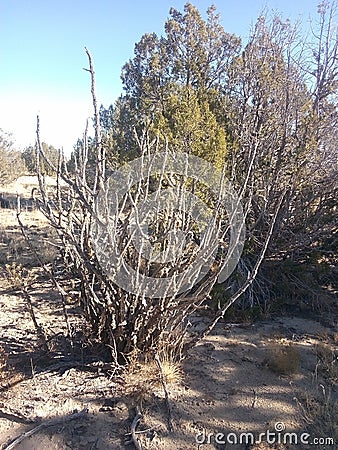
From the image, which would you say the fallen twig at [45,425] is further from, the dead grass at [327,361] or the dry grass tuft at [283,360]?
the dead grass at [327,361]

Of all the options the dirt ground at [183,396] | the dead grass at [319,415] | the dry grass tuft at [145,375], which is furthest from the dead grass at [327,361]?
the dry grass tuft at [145,375]

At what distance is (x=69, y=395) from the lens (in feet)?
8.45

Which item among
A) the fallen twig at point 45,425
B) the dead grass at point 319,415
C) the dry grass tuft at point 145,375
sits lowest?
the fallen twig at point 45,425

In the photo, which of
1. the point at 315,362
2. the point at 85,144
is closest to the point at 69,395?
the point at 85,144

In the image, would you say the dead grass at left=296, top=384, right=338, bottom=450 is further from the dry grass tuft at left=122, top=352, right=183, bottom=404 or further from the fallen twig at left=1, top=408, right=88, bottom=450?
the fallen twig at left=1, top=408, right=88, bottom=450

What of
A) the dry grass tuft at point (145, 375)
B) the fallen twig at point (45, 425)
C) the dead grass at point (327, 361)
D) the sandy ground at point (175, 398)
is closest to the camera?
the fallen twig at point (45, 425)

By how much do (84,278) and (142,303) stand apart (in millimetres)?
480

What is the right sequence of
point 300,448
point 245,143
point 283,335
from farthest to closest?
point 245,143, point 283,335, point 300,448

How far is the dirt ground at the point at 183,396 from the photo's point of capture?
2322mm

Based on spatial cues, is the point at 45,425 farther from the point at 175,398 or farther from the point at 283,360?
the point at 283,360

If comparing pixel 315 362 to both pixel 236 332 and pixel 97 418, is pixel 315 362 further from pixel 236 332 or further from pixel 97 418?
pixel 97 418

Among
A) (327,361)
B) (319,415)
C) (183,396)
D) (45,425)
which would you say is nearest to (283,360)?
(327,361)

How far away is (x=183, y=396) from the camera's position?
2.72m

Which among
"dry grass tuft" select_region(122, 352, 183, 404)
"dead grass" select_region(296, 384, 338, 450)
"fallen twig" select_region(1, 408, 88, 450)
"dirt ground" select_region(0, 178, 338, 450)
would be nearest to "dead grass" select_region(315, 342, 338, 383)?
"dirt ground" select_region(0, 178, 338, 450)
